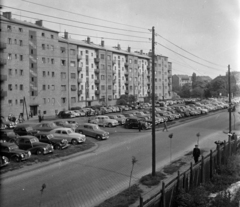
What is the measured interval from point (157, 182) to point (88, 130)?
567 inches

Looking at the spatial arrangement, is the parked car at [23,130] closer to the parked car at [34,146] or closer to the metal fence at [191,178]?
the parked car at [34,146]

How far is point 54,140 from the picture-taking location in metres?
20.6

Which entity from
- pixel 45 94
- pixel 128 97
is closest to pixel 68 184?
pixel 45 94

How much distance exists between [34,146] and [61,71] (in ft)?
106

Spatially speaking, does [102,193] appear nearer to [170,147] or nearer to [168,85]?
[170,147]

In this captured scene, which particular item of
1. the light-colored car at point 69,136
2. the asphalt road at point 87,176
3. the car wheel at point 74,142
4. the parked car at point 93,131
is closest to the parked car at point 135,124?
the parked car at point 93,131

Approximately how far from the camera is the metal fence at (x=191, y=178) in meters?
8.09

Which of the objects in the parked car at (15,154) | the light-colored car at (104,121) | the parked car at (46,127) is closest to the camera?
the parked car at (15,154)

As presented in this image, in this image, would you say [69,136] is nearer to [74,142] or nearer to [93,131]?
[74,142]

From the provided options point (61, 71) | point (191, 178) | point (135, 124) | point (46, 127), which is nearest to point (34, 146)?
point (46, 127)

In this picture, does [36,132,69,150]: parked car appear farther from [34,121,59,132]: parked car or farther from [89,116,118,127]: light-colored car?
[89,116,118,127]: light-colored car

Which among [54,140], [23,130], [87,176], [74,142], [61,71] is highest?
[61,71]

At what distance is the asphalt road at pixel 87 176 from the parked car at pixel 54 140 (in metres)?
2.32

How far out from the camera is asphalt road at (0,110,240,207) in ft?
35.0
